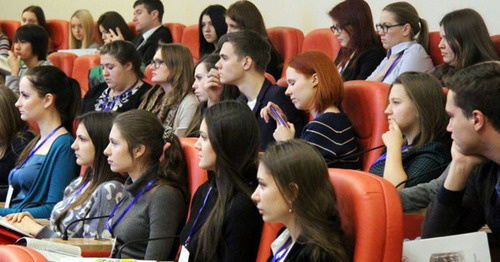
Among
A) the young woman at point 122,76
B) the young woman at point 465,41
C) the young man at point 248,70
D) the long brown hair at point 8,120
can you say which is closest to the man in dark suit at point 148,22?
the young woman at point 122,76

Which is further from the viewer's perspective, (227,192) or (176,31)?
(176,31)

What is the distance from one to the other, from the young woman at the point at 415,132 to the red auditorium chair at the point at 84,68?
3.40 meters

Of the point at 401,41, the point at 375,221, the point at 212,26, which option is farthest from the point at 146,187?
the point at 212,26

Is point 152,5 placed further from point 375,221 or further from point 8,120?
point 375,221

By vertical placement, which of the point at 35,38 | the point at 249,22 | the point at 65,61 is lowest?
the point at 65,61

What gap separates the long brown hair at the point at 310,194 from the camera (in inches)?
83.7

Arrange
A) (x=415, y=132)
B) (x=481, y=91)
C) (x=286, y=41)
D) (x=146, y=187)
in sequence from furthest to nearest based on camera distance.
Answer: 1. (x=286, y=41)
2. (x=146, y=187)
3. (x=415, y=132)
4. (x=481, y=91)

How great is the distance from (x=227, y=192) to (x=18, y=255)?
822mm

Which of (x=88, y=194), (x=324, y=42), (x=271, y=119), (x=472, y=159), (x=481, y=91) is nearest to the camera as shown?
(x=481, y=91)

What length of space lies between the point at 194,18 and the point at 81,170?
343 centimetres

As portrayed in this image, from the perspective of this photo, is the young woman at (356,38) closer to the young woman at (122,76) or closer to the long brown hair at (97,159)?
the young woman at (122,76)

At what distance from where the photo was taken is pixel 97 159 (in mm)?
3416

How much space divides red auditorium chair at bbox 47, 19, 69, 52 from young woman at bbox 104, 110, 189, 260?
15.5 feet

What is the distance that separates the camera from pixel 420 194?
8.56 ft
